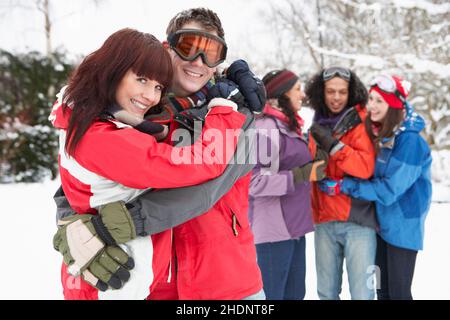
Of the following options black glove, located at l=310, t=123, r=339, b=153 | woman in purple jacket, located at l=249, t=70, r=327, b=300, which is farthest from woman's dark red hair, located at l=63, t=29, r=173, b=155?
black glove, located at l=310, t=123, r=339, b=153

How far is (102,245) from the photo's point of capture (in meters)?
1.43

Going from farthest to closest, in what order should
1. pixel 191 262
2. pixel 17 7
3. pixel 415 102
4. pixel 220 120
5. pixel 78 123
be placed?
pixel 17 7
pixel 415 102
pixel 191 262
pixel 220 120
pixel 78 123

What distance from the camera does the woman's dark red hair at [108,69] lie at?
1463mm

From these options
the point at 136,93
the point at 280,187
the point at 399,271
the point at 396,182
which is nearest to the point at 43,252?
the point at 280,187

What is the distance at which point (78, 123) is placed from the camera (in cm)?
142

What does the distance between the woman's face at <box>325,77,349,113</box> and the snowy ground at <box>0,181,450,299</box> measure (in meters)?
1.73

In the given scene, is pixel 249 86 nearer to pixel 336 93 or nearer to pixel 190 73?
pixel 190 73

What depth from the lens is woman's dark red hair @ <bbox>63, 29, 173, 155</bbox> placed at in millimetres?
1463

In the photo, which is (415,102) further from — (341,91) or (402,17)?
(341,91)

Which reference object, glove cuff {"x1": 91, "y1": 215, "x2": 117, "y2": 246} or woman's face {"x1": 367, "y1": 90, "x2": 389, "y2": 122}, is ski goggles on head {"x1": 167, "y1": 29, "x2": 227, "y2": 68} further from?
woman's face {"x1": 367, "y1": 90, "x2": 389, "y2": 122}

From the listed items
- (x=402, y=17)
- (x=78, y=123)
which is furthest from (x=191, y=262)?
(x=402, y=17)

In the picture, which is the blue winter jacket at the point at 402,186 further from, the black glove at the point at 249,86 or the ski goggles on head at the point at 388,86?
the black glove at the point at 249,86

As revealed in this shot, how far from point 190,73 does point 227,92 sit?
8.2 inches

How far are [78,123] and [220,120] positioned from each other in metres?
0.49
